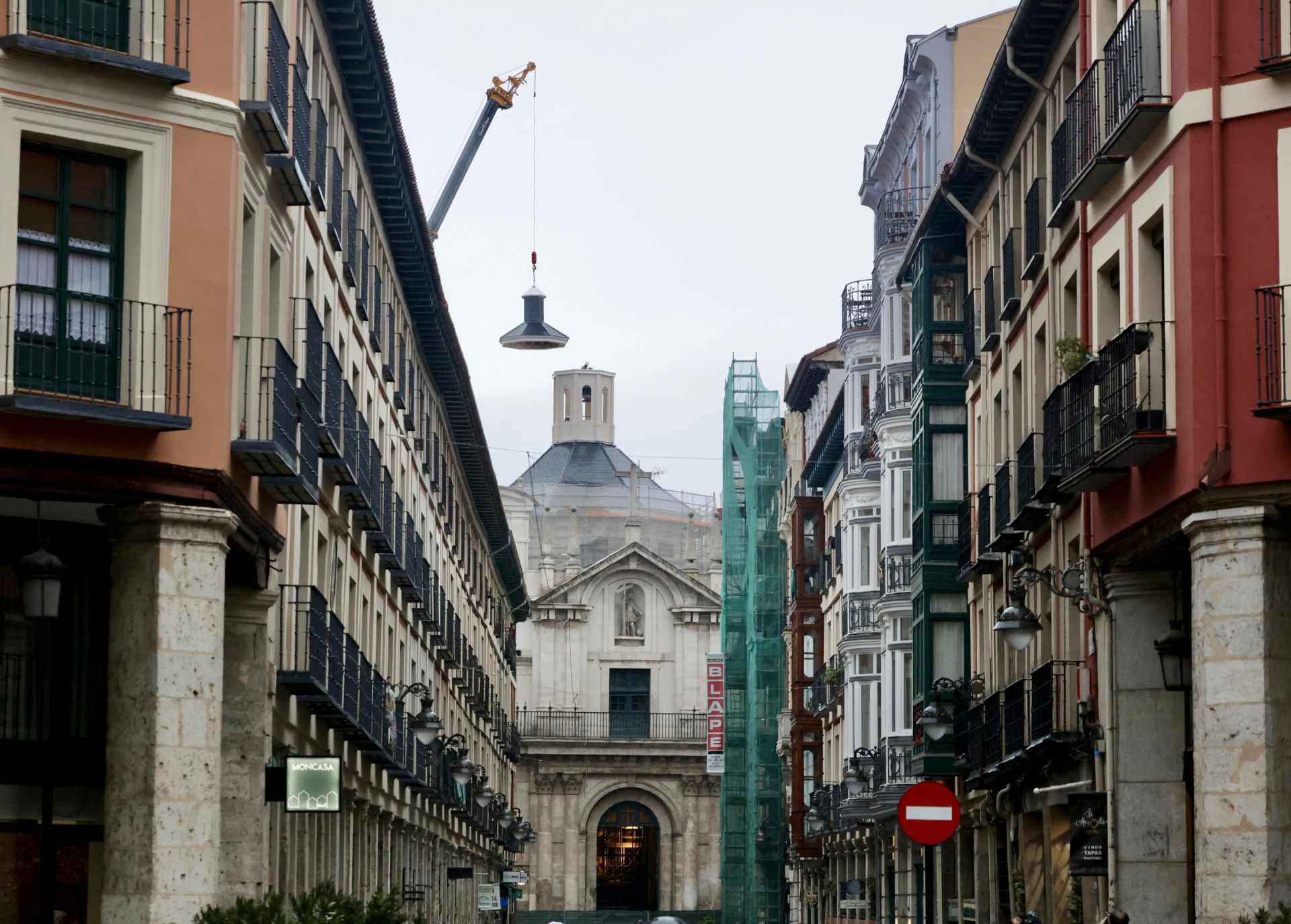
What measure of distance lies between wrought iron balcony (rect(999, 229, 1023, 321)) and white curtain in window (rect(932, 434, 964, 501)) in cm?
655

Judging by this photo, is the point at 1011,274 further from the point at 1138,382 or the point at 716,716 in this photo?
the point at 716,716

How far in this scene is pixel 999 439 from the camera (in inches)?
1404

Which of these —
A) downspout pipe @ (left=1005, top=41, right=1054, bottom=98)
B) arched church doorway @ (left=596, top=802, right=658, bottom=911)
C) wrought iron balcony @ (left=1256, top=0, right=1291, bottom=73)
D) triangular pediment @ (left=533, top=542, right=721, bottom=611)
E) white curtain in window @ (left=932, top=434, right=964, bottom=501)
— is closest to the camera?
wrought iron balcony @ (left=1256, top=0, right=1291, bottom=73)

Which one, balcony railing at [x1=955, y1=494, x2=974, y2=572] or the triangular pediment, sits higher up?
the triangular pediment

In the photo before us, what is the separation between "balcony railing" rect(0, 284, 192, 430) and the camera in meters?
19.4

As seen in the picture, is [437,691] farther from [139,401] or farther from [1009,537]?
[139,401]

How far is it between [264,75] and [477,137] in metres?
58.2

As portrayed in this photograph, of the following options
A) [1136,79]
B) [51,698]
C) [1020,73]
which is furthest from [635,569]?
[1136,79]

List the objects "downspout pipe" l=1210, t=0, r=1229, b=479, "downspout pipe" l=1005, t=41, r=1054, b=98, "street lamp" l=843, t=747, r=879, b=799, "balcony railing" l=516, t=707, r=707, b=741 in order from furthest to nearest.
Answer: "balcony railing" l=516, t=707, r=707, b=741 → "street lamp" l=843, t=747, r=879, b=799 → "downspout pipe" l=1005, t=41, r=1054, b=98 → "downspout pipe" l=1210, t=0, r=1229, b=479

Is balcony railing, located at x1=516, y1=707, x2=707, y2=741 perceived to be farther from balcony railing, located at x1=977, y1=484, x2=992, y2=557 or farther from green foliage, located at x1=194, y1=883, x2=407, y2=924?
green foliage, located at x1=194, y1=883, x2=407, y2=924

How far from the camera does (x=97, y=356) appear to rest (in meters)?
20.0

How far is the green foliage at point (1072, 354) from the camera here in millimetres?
24719

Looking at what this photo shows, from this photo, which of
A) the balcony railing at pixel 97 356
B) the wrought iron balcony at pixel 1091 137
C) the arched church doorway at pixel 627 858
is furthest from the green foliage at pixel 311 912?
the arched church doorway at pixel 627 858

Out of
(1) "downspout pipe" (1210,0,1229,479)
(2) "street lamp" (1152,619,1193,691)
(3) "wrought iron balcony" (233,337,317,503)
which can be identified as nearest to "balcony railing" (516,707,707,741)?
(2) "street lamp" (1152,619,1193,691)
